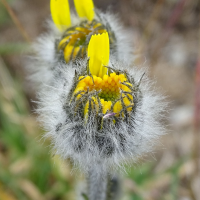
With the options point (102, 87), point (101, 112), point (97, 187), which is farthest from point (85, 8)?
point (97, 187)

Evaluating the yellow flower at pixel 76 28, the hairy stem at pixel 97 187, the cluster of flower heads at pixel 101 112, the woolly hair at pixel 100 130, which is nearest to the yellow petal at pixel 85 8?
the yellow flower at pixel 76 28

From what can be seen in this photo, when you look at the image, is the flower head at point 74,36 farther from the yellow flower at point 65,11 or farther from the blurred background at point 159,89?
the blurred background at point 159,89

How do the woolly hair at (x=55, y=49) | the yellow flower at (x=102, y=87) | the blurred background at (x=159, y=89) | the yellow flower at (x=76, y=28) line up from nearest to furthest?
the yellow flower at (x=102, y=87) < the yellow flower at (x=76, y=28) < the woolly hair at (x=55, y=49) < the blurred background at (x=159, y=89)

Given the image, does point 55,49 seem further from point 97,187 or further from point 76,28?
point 97,187

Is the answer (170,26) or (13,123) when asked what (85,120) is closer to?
(13,123)

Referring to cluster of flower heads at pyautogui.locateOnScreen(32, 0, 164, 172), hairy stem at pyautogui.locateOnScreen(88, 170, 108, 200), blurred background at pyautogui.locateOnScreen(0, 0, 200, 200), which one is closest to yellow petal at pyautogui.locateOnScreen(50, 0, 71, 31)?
cluster of flower heads at pyautogui.locateOnScreen(32, 0, 164, 172)

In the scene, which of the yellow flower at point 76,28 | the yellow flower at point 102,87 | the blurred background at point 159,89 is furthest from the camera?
the blurred background at point 159,89
